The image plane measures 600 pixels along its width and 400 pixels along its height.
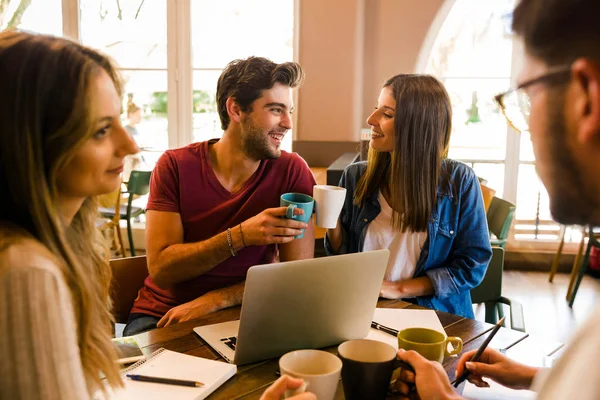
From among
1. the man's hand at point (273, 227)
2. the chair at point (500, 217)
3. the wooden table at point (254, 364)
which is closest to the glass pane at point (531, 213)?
the chair at point (500, 217)

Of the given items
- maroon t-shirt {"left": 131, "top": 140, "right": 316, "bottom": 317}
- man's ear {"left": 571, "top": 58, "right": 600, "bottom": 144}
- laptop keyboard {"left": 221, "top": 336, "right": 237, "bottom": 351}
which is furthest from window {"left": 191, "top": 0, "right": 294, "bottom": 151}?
man's ear {"left": 571, "top": 58, "right": 600, "bottom": 144}

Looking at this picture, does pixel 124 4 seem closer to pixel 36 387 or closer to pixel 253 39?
pixel 253 39

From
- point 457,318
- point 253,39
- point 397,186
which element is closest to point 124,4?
point 253,39

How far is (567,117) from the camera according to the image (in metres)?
0.67

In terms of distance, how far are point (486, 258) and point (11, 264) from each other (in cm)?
150

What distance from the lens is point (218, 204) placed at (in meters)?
1.91

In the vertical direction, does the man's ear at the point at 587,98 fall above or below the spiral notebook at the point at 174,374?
above

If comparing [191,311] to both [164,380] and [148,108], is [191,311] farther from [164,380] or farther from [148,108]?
[148,108]

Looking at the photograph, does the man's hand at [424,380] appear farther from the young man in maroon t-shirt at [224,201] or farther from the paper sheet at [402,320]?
the young man in maroon t-shirt at [224,201]

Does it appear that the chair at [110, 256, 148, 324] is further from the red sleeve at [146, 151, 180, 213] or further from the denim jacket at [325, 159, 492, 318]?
the denim jacket at [325, 159, 492, 318]

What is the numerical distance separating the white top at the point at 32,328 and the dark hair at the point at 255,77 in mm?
1286

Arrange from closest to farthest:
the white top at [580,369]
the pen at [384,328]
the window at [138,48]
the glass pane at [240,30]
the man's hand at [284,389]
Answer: the white top at [580,369] → the man's hand at [284,389] → the pen at [384,328] → the glass pane at [240,30] → the window at [138,48]

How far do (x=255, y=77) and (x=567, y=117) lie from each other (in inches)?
56.7

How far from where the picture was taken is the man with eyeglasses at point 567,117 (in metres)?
0.61
